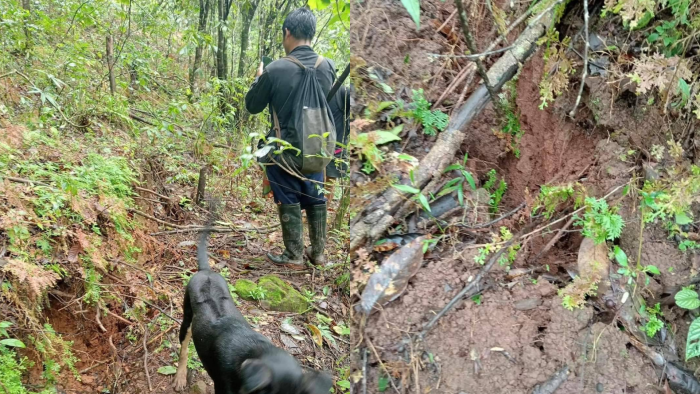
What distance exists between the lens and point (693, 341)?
1843 millimetres

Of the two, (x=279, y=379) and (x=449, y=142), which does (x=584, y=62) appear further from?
(x=279, y=379)

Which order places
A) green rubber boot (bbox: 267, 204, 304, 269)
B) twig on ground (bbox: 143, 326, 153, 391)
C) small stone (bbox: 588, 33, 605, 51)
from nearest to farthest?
small stone (bbox: 588, 33, 605, 51) → twig on ground (bbox: 143, 326, 153, 391) → green rubber boot (bbox: 267, 204, 304, 269)

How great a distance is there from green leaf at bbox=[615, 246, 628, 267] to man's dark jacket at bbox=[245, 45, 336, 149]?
3.39 metres

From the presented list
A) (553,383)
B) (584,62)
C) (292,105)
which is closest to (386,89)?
(584,62)

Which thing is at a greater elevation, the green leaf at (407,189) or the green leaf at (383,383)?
the green leaf at (407,189)

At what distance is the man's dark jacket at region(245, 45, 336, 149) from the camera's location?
460 centimetres

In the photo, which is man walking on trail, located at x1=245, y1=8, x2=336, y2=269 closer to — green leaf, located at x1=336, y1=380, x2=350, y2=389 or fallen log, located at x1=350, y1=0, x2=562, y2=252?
green leaf, located at x1=336, y1=380, x2=350, y2=389

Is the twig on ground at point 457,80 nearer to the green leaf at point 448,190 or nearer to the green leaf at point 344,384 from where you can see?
Answer: the green leaf at point 448,190

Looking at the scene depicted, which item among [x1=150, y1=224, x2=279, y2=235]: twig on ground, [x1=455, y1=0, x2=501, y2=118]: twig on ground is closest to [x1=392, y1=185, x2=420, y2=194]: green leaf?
[x1=455, y1=0, x2=501, y2=118]: twig on ground

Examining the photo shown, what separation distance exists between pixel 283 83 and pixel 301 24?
61 cm

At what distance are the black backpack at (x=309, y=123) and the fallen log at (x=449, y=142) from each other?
7.24 feet

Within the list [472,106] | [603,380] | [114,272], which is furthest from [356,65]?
[114,272]

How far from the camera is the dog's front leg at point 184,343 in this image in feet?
12.7

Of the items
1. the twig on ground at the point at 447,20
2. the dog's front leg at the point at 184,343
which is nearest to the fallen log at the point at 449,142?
the twig on ground at the point at 447,20
